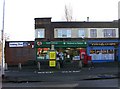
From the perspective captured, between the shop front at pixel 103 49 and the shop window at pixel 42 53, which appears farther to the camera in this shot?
the shop front at pixel 103 49

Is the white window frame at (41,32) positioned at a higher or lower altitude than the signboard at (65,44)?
higher

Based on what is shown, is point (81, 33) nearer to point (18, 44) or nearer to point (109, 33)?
point (109, 33)

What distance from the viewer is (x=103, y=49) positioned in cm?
6719

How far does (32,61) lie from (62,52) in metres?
5.74

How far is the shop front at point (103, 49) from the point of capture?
6662cm

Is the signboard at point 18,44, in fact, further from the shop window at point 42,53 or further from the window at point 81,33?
the window at point 81,33

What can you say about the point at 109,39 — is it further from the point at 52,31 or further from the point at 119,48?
the point at 52,31

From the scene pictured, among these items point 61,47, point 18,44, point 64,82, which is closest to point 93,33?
point 61,47

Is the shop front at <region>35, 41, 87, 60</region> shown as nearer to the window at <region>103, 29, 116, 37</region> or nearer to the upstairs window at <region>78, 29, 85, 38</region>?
the upstairs window at <region>78, 29, 85, 38</region>

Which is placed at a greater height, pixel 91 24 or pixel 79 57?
pixel 91 24

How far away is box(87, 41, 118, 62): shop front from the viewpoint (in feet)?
219

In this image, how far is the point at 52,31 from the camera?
6744cm

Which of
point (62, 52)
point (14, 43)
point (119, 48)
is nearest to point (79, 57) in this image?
point (62, 52)

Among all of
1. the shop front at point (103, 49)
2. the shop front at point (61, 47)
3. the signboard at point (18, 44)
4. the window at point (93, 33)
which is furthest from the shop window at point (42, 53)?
the window at point (93, 33)
